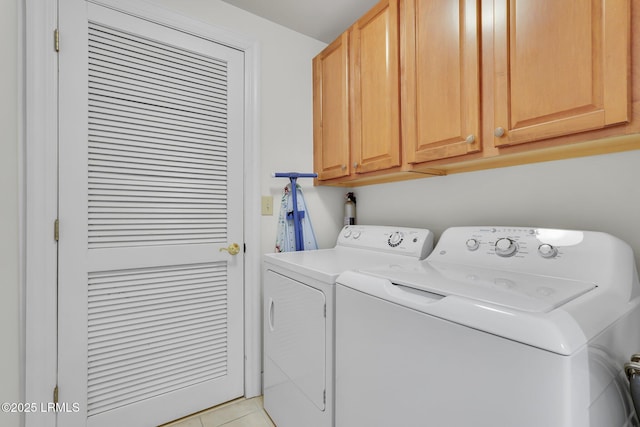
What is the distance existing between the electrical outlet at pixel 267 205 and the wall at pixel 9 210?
1.15 meters

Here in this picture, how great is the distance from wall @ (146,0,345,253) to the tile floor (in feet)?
3.18

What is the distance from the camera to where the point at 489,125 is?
3.48 feet

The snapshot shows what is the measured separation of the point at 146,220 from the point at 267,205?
0.71 m

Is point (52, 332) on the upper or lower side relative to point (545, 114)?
lower

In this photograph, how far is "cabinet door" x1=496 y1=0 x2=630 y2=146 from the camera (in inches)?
30.2

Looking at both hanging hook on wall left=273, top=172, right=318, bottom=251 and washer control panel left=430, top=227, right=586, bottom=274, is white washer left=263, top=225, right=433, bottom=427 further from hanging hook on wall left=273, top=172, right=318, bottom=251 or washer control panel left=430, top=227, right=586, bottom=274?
hanging hook on wall left=273, top=172, right=318, bottom=251

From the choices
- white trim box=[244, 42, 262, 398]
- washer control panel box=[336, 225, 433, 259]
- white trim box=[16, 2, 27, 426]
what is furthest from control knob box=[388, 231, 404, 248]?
white trim box=[16, 2, 27, 426]

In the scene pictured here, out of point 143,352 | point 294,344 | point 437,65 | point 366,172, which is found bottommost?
point 143,352

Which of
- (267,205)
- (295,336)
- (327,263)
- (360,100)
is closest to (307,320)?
(295,336)

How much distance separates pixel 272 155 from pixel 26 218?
4.16 feet

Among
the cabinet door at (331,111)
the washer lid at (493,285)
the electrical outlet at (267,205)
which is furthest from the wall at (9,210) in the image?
the cabinet door at (331,111)

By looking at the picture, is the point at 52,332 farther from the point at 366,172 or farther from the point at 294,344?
the point at 366,172

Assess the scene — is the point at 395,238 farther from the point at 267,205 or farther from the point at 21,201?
the point at 21,201

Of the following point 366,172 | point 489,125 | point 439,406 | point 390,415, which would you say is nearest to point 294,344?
point 390,415
